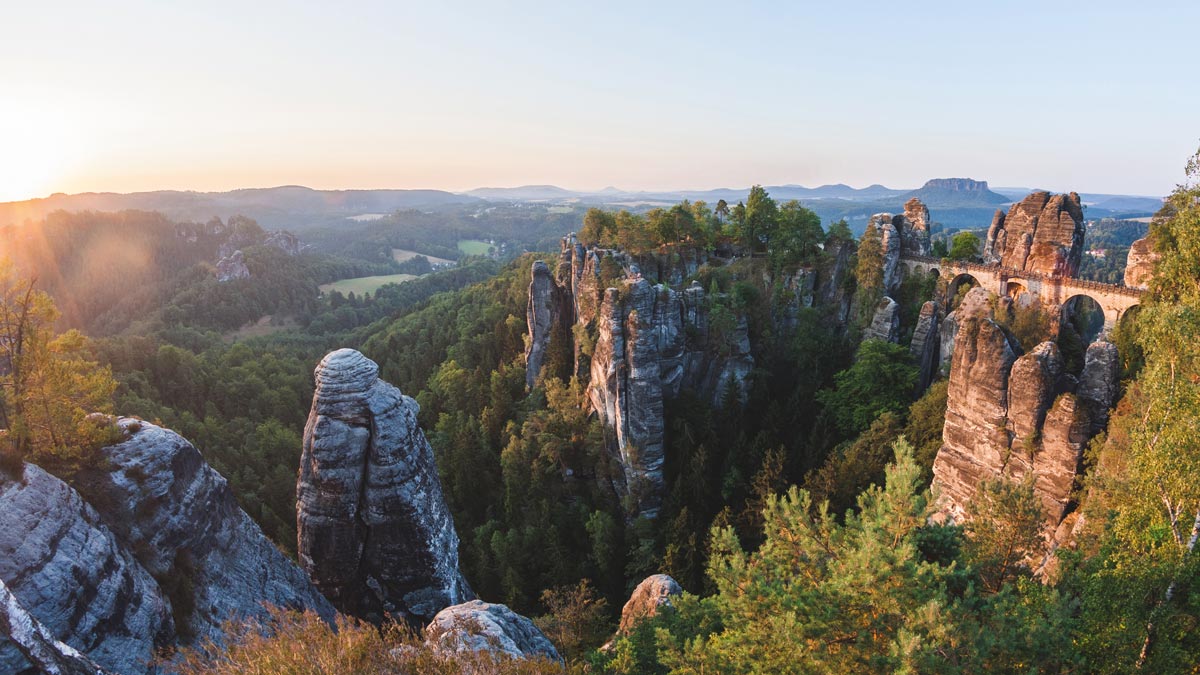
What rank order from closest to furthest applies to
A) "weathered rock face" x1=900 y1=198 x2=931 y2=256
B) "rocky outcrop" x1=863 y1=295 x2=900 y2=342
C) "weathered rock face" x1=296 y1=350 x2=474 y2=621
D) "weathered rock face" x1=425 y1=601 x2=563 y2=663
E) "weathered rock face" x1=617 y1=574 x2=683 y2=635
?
"weathered rock face" x1=425 y1=601 x2=563 y2=663 < "weathered rock face" x1=296 y1=350 x2=474 y2=621 < "weathered rock face" x1=617 y1=574 x2=683 y2=635 < "rocky outcrop" x1=863 y1=295 x2=900 y2=342 < "weathered rock face" x1=900 y1=198 x2=931 y2=256

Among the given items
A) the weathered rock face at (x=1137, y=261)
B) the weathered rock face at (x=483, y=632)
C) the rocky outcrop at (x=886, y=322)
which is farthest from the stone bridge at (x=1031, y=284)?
the weathered rock face at (x=483, y=632)

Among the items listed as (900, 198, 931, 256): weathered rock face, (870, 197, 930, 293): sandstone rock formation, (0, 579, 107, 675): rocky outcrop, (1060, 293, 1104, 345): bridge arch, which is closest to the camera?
(0, 579, 107, 675): rocky outcrop

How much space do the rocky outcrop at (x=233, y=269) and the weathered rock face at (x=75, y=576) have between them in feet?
487

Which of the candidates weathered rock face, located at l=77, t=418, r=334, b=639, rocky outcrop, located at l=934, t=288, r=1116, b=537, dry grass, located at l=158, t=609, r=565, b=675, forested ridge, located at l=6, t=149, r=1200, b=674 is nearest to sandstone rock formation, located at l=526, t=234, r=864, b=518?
forested ridge, located at l=6, t=149, r=1200, b=674

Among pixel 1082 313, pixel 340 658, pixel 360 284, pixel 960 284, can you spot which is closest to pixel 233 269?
pixel 360 284

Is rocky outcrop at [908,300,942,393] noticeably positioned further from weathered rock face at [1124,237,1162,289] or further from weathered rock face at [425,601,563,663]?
weathered rock face at [425,601,563,663]

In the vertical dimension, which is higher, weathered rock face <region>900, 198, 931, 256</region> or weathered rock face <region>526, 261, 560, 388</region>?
weathered rock face <region>900, 198, 931, 256</region>

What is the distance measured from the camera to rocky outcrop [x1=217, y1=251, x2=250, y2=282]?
5420 inches

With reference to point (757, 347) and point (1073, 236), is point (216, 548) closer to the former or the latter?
point (757, 347)

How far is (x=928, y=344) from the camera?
35.2 metres

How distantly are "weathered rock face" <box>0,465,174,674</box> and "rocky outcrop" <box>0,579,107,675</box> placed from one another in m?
1.70

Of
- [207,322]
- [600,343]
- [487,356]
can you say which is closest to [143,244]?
[207,322]

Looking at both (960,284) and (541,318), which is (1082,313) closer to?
(960,284)

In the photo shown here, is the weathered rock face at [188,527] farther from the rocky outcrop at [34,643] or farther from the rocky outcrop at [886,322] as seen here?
the rocky outcrop at [886,322]
